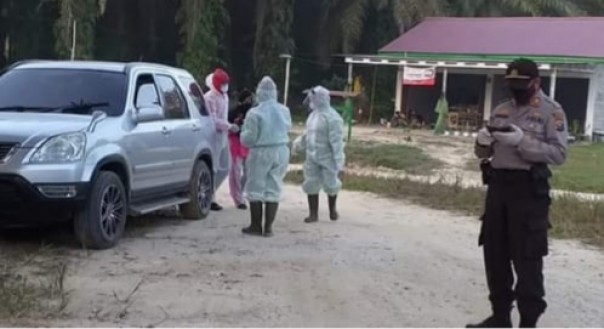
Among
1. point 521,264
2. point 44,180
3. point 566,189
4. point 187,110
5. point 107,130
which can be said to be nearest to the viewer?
point 521,264

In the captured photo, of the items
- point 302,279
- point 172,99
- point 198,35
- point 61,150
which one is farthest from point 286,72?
point 302,279

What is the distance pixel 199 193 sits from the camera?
441 inches

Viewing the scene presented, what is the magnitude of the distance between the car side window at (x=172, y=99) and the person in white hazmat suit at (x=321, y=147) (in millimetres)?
1524

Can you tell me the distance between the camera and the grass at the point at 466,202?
11.6 meters

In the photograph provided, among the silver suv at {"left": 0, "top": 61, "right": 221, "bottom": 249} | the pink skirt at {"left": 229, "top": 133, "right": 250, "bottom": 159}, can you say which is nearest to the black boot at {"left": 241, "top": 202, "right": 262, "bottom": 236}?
the silver suv at {"left": 0, "top": 61, "right": 221, "bottom": 249}

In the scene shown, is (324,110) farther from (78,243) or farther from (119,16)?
(119,16)

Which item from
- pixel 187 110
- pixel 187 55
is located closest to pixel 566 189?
pixel 187 110

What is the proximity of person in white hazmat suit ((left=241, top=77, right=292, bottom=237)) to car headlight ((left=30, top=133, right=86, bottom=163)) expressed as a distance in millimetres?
2135

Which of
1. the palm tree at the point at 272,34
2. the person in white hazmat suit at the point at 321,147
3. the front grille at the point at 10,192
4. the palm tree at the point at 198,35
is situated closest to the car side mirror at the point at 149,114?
the front grille at the point at 10,192

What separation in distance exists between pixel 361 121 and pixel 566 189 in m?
21.4

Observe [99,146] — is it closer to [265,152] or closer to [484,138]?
[265,152]

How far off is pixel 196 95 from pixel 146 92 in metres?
1.52

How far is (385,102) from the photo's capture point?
4116cm

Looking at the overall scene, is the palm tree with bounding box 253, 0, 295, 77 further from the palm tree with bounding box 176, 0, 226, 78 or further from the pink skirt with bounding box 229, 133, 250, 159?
the pink skirt with bounding box 229, 133, 250, 159
